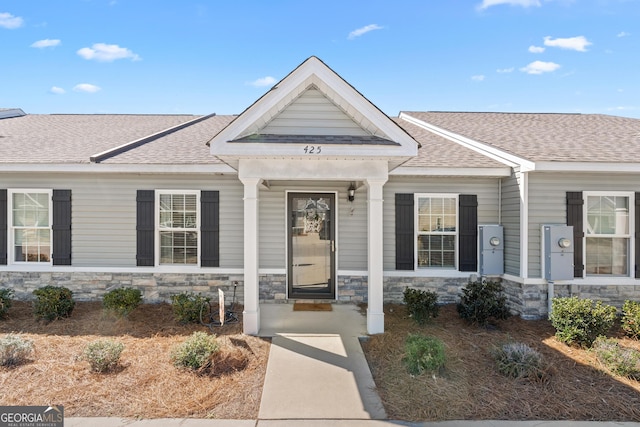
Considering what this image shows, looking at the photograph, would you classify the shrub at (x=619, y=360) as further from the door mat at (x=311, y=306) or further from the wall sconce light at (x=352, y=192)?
the wall sconce light at (x=352, y=192)

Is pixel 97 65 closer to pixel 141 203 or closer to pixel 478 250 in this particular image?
pixel 141 203

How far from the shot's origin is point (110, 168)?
7.27 metres

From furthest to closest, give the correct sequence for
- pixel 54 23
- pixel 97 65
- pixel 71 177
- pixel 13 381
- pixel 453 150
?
pixel 97 65 → pixel 54 23 → pixel 453 150 → pixel 71 177 → pixel 13 381

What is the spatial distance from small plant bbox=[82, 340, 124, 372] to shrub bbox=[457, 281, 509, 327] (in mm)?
5824

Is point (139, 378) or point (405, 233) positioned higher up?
point (405, 233)

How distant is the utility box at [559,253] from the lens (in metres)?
6.56

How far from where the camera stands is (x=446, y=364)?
466 centimetres

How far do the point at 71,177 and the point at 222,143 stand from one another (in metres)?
4.75

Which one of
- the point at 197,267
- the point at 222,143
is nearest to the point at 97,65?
the point at 197,267

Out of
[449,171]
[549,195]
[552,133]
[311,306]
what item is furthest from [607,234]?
[311,306]

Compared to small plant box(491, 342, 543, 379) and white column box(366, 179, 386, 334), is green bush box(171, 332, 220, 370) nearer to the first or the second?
white column box(366, 179, 386, 334)

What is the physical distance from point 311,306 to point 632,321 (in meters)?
5.90

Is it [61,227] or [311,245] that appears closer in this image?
[61,227]

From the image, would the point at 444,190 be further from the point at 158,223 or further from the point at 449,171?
the point at 158,223
